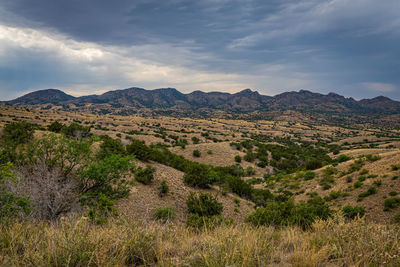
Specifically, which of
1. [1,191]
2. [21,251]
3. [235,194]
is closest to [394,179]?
[235,194]

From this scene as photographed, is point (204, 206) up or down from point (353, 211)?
up

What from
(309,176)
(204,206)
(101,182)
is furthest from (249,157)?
(101,182)

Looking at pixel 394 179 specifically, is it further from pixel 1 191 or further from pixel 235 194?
pixel 1 191

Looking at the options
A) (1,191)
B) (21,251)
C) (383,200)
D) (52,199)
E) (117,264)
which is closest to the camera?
(117,264)

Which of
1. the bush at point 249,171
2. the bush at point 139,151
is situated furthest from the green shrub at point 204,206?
the bush at point 249,171

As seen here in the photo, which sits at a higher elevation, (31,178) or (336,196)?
(31,178)

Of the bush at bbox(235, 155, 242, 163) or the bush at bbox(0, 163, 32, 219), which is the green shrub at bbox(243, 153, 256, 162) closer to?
the bush at bbox(235, 155, 242, 163)

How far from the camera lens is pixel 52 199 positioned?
7945 mm

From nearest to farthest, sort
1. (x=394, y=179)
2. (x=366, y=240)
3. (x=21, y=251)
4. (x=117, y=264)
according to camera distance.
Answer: (x=117, y=264) < (x=21, y=251) < (x=366, y=240) < (x=394, y=179)

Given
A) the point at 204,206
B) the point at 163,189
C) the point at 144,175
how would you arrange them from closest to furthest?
the point at 204,206, the point at 163,189, the point at 144,175

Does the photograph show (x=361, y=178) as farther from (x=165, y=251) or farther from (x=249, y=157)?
(x=165, y=251)

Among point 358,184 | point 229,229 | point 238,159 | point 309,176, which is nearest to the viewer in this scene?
point 229,229

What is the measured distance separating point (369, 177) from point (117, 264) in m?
22.7

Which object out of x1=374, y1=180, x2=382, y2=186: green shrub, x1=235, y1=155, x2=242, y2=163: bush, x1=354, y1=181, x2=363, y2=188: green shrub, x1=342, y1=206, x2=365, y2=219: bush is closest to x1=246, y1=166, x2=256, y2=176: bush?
x1=235, y1=155, x2=242, y2=163: bush
